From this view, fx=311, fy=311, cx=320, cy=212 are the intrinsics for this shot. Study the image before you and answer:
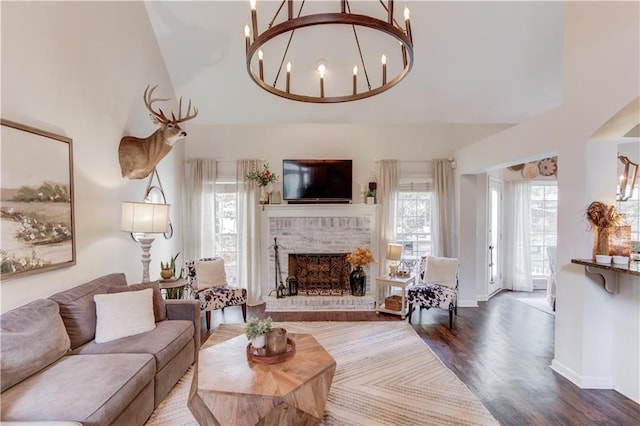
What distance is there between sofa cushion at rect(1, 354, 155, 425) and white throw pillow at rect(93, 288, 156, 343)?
1.02ft

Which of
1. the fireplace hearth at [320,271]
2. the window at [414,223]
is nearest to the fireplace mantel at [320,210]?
the window at [414,223]

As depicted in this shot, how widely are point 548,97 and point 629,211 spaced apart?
2.35 metres

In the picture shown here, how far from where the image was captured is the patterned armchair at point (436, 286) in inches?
167

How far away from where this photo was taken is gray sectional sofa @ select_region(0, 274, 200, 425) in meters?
1.75

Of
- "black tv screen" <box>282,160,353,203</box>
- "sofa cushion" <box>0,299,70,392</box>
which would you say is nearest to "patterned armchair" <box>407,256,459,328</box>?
"black tv screen" <box>282,160,353,203</box>

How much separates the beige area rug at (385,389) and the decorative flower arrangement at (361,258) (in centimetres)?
121

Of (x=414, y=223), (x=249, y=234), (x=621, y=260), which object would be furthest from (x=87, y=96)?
(x=621, y=260)

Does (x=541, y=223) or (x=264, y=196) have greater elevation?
(x=264, y=196)

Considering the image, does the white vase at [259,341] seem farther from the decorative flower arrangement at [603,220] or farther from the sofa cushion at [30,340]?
the decorative flower arrangement at [603,220]

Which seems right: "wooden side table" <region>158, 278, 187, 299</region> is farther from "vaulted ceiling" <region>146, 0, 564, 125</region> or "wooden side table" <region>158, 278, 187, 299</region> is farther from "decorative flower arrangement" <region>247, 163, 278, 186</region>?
"vaulted ceiling" <region>146, 0, 564, 125</region>

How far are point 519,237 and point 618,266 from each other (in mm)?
3997

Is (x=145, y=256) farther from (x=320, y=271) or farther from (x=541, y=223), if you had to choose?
(x=541, y=223)

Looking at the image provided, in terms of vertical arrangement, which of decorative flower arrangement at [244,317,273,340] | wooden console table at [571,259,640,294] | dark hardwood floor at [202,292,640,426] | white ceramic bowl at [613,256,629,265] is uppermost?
white ceramic bowl at [613,256,629,265]

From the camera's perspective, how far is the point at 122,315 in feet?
8.82
